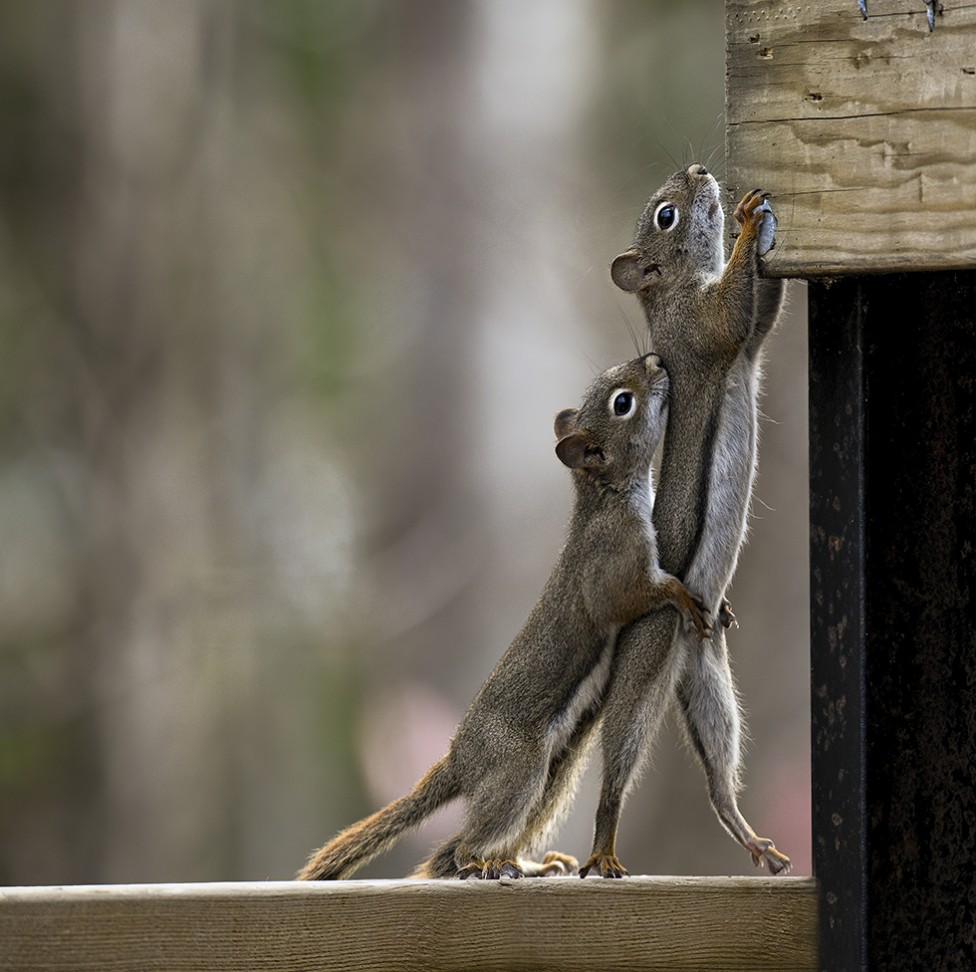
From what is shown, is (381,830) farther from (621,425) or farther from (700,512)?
(621,425)

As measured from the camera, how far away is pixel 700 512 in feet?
10.3

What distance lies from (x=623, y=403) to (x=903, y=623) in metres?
0.99

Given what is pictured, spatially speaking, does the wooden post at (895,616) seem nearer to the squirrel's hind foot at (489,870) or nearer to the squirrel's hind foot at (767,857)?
the squirrel's hind foot at (767,857)

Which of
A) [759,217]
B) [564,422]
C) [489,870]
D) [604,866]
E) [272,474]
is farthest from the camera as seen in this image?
[272,474]

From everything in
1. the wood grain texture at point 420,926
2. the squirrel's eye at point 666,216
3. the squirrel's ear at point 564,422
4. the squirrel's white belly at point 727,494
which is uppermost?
the squirrel's eye at point 666,216

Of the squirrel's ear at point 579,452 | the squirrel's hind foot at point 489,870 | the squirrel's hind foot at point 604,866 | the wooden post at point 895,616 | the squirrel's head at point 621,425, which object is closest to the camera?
the wooden post at point 895,616

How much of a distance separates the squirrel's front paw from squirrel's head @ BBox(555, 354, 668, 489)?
0.83m

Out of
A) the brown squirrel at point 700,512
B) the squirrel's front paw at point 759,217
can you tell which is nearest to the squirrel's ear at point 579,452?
the brown squirrel at point 700,512

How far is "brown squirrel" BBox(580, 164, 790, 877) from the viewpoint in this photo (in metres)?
3.02

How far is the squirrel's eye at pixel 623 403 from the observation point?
132 inches

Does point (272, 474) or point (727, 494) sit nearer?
point (727, 494)

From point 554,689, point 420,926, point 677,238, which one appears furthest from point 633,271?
point 420,926

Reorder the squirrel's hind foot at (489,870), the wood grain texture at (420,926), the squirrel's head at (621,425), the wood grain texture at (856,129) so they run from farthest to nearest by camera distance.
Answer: the squirrel's head at (621,425) → the squirrel's hind foot at (489,870) → the wood grain texture at (420,926) → the wood grain texture at (856,129)

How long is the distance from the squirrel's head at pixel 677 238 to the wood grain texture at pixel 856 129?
875 mm
